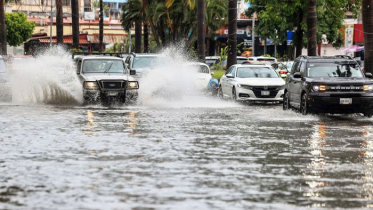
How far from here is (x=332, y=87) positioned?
72.8 feet

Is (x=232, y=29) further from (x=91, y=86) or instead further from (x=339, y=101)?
(x=339, y=101)

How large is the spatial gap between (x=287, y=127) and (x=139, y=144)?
17.4 ft

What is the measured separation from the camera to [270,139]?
1627cm

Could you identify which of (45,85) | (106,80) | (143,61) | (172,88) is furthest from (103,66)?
(143,61)

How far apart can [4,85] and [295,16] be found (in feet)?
118

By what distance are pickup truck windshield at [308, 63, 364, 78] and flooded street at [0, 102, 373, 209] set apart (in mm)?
1895

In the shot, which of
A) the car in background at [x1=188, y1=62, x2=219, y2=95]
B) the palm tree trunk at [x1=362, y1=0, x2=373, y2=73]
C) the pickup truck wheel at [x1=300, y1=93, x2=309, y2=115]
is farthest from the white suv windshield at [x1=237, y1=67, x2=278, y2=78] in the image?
the pickup truck wheel at [x1=300, y1=93, x2=309, y2=115]

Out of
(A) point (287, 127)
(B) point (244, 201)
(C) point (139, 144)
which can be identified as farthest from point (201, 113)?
(B) point (244, 201)

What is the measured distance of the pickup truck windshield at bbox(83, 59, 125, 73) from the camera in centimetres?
2791

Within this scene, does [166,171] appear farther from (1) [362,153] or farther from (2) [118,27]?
(2) [118,27]

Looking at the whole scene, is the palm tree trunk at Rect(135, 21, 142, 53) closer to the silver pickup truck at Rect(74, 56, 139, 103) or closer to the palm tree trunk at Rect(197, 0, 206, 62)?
the palm tree trunk at Rect(197, 0, 206, 62)

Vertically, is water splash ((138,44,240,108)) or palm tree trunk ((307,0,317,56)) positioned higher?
palm tree trunk ((307,0,317,56))

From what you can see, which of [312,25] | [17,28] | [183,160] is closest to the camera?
[183,160]

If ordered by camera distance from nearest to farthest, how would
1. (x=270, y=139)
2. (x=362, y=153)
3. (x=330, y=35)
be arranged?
1. (x=362, y=153)
2. (x=270, y=139)
3. (x=330, y=35)
